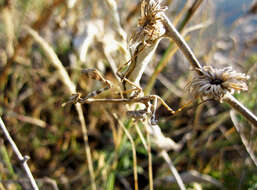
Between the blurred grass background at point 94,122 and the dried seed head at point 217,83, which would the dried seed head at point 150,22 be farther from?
the blurred grass background at point 94,122

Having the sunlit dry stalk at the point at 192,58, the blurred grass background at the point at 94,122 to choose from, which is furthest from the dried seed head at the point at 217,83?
the blurred grass background at the point at 94,122

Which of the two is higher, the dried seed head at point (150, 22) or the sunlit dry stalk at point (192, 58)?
the dried seed head at point (150, 22)

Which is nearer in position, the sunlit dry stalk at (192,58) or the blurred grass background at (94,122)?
the sunlit dry stalk at (192,58)

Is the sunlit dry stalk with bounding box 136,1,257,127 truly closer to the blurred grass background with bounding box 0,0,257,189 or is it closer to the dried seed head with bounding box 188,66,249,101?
the dried seed head with bounding box 188,66,249,101

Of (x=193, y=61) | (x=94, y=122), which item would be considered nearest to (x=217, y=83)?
(x=193, y=61)

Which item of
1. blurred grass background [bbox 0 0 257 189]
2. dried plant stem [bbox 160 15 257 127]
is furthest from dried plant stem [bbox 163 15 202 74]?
blurred grass background [bbox 0 0 257 189]

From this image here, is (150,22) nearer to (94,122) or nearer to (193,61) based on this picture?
(193,61)

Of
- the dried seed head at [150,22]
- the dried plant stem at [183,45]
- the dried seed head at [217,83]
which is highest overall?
the dried seed head at [150,22]
